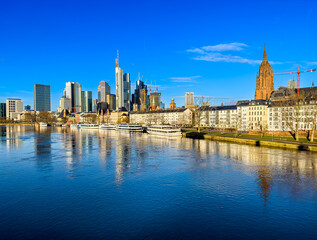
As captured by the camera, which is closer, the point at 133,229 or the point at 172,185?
the point at 133,229

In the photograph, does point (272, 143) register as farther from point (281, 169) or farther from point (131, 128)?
point (131, 128)

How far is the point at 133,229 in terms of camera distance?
19906mm

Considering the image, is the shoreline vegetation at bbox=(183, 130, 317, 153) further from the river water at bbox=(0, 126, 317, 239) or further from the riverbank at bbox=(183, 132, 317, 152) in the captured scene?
the river water at bbox=(0, 126, 317, 239)

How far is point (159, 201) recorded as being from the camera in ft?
84.9

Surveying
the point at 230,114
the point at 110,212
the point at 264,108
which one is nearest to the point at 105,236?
the point at 110,212

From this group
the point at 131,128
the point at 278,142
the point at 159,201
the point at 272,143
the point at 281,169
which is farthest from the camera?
the point at 131,128

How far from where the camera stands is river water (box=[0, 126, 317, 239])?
65.0 feet

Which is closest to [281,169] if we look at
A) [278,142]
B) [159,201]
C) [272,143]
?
[159,201]

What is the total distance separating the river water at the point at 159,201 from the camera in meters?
19.8

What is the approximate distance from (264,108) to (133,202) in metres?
126

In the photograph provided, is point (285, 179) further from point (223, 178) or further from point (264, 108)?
point (264, 108)

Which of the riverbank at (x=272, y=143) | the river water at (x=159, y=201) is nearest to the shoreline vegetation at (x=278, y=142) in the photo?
the riverbank at (x=272, y=143)

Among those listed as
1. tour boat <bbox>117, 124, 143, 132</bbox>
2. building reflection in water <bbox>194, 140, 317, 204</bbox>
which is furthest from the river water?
tour boat <bbox>117, 124, 143, 132</bbox>

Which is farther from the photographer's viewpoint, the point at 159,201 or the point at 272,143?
the point at 272,143
